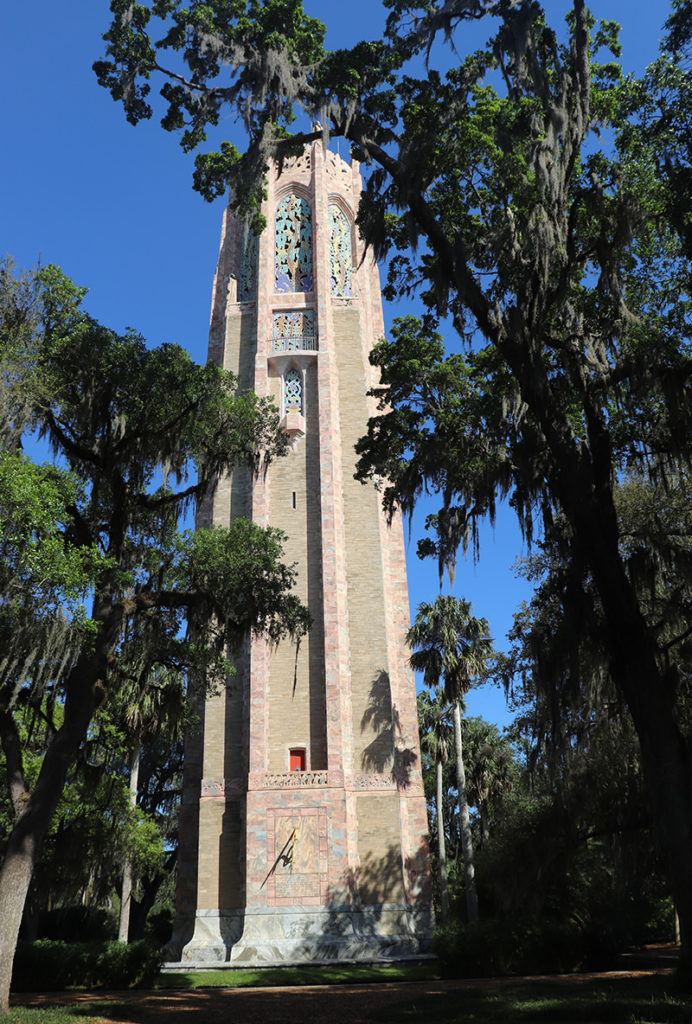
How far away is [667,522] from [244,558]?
32.4ft

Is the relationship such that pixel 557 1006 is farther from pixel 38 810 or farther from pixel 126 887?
pixel 126 887

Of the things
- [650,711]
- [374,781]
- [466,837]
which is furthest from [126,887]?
[650,711]

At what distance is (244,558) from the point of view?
16484mm

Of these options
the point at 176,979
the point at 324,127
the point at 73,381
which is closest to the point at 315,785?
the point at 176,979

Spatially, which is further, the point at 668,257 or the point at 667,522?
the point at 667,522

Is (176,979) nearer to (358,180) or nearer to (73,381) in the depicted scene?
(73,381)

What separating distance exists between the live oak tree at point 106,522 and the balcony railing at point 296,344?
1494 cm

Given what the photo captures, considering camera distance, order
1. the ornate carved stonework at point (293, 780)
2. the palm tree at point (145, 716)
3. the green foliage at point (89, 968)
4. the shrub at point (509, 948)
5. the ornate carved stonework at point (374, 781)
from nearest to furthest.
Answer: the palm tree at point (145, 716), the green foliage at point (89, 968), the shrub at point (509, 948), the ornate carved stonework at point (293, 780), the ornate carved stonework at point (374, 781)

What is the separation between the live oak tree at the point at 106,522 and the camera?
13.1 meters

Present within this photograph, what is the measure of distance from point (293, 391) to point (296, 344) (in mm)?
2066

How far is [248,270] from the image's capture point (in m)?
36.3

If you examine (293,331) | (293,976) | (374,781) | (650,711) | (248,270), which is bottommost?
(293,976)

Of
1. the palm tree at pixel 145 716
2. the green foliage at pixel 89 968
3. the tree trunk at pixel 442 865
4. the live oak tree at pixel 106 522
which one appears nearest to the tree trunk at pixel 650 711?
the live oak tree at pixel 106 522

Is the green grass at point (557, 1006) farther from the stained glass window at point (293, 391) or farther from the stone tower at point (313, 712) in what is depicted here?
the stained glass window at point (293, 391)
